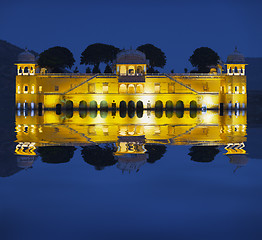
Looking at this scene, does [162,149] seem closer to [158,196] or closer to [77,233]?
[158,196]

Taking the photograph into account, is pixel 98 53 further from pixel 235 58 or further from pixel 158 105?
pixel 235 58

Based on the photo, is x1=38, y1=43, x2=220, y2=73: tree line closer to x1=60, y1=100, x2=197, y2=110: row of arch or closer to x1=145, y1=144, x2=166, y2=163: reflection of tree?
x1=60, y1=100, x2=197, y2=110: row of arch

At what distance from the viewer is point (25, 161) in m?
13.5

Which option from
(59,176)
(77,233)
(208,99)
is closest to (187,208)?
(77,233)

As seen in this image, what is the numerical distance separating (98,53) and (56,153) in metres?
79.7

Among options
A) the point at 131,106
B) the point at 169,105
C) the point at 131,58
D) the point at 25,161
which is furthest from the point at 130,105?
the point at 25,161

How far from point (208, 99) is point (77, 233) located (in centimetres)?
6727

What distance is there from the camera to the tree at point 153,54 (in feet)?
311

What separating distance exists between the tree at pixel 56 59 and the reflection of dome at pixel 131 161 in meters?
68.2

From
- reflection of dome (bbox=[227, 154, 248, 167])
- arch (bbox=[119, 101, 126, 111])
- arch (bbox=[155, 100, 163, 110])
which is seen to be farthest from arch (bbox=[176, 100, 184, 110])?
reflection of dome (bbox=[227, 154, 248, 167])

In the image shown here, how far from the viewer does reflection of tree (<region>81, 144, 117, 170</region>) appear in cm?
1301

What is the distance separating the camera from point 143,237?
6.46m

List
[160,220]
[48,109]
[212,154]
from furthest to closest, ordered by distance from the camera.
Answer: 1. [48,109]
2. [212,154]
3. [160,220]

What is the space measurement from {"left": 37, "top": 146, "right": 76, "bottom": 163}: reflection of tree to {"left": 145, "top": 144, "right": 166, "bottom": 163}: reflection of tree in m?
2.83
